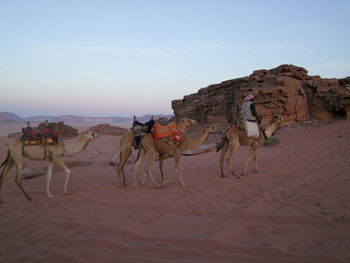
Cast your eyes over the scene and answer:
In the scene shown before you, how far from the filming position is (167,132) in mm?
7660

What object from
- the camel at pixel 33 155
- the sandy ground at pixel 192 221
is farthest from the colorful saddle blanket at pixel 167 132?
the camel at pixel 33 155

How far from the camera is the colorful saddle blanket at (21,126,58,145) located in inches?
284

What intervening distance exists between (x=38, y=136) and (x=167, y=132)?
349 centimetres

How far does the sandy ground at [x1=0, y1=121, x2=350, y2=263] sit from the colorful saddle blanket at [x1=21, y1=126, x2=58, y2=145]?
1.49 metres

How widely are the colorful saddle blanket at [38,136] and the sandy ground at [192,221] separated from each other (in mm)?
1494

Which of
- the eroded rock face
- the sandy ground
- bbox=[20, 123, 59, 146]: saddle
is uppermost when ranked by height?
the eroded rock face

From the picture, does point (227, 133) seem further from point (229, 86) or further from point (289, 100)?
point (229, 86)

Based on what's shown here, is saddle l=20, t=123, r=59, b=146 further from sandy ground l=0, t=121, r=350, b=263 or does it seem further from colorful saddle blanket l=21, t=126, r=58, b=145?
sandy ground l=0, t=121, r=350, b=263

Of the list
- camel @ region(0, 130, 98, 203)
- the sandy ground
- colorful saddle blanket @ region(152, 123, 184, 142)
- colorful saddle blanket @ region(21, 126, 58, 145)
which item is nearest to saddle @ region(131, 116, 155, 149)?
colorful saddle blanket @ region(152, 123, 184, 142)

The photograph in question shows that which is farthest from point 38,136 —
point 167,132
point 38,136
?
point 167,132

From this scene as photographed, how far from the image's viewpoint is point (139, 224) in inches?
183

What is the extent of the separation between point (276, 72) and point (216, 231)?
18.6 meters

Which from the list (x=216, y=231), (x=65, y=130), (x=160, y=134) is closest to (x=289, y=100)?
(x=160, y=134)

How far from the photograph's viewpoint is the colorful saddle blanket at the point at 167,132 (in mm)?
7617
